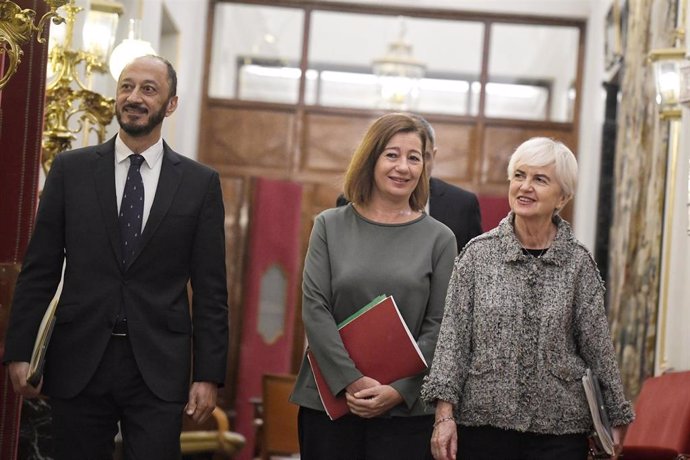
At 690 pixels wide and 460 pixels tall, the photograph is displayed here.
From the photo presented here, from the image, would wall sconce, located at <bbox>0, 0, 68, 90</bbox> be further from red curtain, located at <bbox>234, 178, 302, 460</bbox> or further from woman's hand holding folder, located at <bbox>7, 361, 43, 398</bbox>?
red curtain, located at <bbox>234, 178, 302, 460</bbox>

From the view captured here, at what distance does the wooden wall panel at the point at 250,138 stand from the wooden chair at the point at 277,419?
403 cm

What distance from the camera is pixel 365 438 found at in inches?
156

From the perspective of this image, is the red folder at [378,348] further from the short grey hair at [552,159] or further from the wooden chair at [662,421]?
the wooden chair at [662,421]

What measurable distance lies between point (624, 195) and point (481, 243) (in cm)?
612

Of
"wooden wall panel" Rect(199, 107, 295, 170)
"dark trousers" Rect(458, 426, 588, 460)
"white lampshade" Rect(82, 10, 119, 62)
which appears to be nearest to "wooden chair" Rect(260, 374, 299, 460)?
"white lampshade" Rect(82, 10, 119, 62)

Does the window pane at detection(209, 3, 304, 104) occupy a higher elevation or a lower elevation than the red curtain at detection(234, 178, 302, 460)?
higher

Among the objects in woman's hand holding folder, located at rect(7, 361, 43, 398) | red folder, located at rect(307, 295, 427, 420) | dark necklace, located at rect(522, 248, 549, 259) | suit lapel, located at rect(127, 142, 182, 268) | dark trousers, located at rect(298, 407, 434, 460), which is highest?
suit lapel, located at rect(127, 142, 182, 268)

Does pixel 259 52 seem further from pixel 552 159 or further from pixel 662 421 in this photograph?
pixel 552 159

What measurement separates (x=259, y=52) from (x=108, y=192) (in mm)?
8391

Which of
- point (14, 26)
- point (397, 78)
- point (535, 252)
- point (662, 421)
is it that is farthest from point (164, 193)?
point (397, 78)

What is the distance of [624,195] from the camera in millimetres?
9758

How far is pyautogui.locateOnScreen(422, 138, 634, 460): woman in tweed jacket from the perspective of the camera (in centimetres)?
370

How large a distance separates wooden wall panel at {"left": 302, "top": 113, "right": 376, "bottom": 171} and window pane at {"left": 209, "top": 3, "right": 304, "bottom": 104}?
0.33 metres

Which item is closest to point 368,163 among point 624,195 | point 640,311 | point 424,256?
point 424,256
